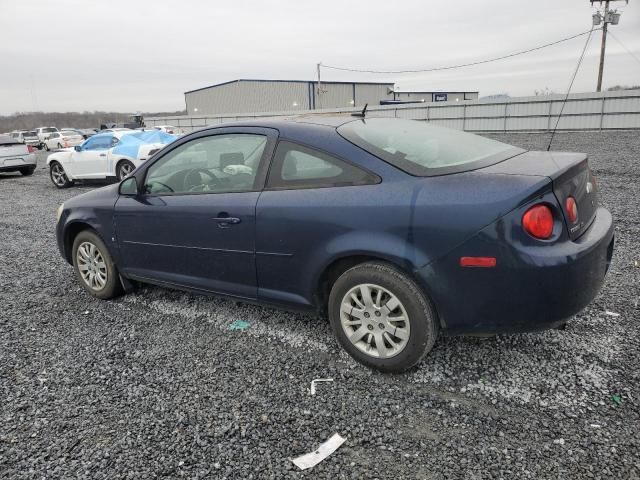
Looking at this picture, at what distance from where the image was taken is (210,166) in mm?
3691

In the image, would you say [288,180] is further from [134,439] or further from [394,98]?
[394,98]

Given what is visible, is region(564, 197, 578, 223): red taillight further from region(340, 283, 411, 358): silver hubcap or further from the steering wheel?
the steering wheel

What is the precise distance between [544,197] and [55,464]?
108 inches

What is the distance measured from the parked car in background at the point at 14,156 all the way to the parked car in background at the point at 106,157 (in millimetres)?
3664

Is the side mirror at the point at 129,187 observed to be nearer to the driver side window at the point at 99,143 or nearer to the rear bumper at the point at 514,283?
the rear bumper at the point at 514,283

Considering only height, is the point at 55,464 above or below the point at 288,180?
below

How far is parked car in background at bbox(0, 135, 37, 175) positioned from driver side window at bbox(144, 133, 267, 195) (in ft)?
47.2

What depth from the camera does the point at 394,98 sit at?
60.8m

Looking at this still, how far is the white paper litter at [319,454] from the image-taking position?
223 cm

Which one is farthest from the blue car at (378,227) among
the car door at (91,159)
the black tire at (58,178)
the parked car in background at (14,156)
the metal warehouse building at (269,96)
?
the metal warehouse building at (269,96)

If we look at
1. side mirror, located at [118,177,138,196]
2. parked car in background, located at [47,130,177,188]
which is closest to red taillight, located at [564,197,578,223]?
side mirror, located at [118,177,138,196]

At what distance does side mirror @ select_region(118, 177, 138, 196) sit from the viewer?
3943 mm

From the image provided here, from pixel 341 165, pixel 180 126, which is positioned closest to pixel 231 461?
pixel 341 165

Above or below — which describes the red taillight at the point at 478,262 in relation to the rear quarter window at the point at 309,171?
below
